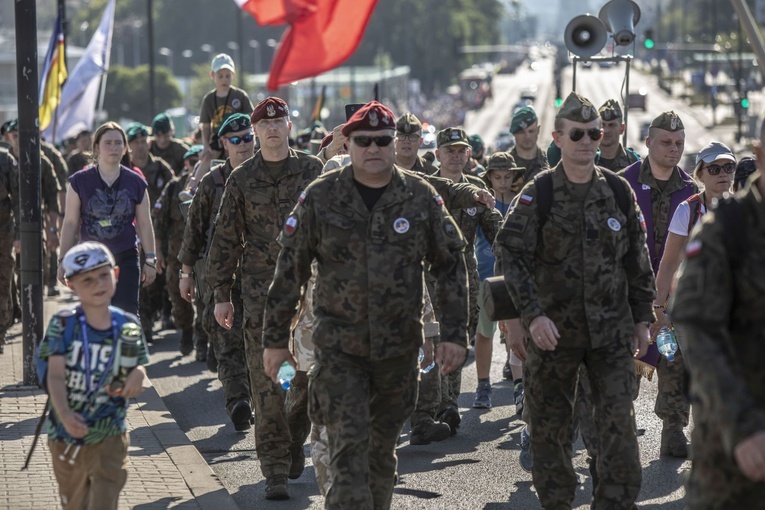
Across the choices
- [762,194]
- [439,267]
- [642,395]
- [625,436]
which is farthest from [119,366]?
[642,395]

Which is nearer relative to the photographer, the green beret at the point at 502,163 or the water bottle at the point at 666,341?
the water bottle at the point at 666,341

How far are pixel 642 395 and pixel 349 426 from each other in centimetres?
542

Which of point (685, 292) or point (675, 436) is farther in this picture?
point (675, 436)

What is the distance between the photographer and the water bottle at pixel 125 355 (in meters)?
6.33

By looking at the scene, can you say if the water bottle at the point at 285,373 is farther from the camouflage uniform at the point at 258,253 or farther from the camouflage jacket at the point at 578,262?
the camouflage uniform at the point at 258,253

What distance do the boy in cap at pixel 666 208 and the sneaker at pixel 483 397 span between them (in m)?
2.08

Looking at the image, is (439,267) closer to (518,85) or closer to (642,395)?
(642,395)

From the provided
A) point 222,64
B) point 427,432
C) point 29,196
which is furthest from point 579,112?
point 222,64

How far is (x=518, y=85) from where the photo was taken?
179125 millimetres

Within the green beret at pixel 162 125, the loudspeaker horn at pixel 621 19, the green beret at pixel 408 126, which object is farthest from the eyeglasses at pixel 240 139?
the green beret at pixel 162 125

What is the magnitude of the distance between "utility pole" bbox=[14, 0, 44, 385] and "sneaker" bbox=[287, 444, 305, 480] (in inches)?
130

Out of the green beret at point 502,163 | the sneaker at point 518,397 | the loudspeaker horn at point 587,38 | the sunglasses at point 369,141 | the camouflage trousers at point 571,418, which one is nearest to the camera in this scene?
the sunglasses at point 369,141

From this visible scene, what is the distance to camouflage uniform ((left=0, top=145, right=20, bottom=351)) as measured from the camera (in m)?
13.3

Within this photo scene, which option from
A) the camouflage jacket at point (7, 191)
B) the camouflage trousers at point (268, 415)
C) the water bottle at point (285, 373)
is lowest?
the camouflage trousers at point (268, 415)
